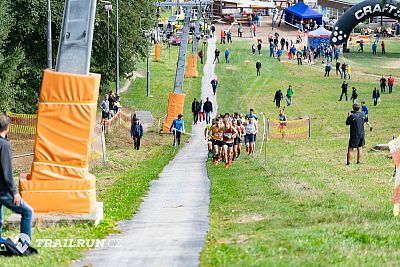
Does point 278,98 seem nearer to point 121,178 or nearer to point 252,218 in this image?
point 121,178

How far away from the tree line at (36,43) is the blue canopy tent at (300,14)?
145 ft

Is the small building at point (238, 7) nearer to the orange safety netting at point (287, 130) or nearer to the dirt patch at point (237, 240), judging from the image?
the orange safety netting at point (287, 130)

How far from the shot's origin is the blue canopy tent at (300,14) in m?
108

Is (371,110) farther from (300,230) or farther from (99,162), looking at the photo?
(300,230)

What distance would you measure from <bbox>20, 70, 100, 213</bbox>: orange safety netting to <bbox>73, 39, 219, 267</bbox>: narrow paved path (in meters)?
0.96

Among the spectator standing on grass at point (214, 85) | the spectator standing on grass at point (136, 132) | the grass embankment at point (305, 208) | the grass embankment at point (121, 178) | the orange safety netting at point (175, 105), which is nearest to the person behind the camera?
the grass embankment at point (305, 208)

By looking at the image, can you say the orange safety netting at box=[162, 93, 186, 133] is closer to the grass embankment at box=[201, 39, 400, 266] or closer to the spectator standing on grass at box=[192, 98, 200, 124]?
the spectator standing on grass at box=[192, 98, 200, 124]

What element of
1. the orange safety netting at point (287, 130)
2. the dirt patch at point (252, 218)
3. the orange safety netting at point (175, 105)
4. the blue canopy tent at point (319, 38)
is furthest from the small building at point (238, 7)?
the dirt patch at point (252, 218)

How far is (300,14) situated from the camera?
109m

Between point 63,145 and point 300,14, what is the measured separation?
94.9 meters

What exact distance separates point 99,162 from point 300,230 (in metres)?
20.1

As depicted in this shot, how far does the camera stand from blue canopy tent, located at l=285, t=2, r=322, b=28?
108 meters

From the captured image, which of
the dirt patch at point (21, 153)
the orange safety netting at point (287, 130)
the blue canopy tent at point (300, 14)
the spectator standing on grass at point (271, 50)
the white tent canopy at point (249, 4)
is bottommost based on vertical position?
the dirt patch at point (21, 153)

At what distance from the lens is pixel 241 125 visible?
1318 inches
